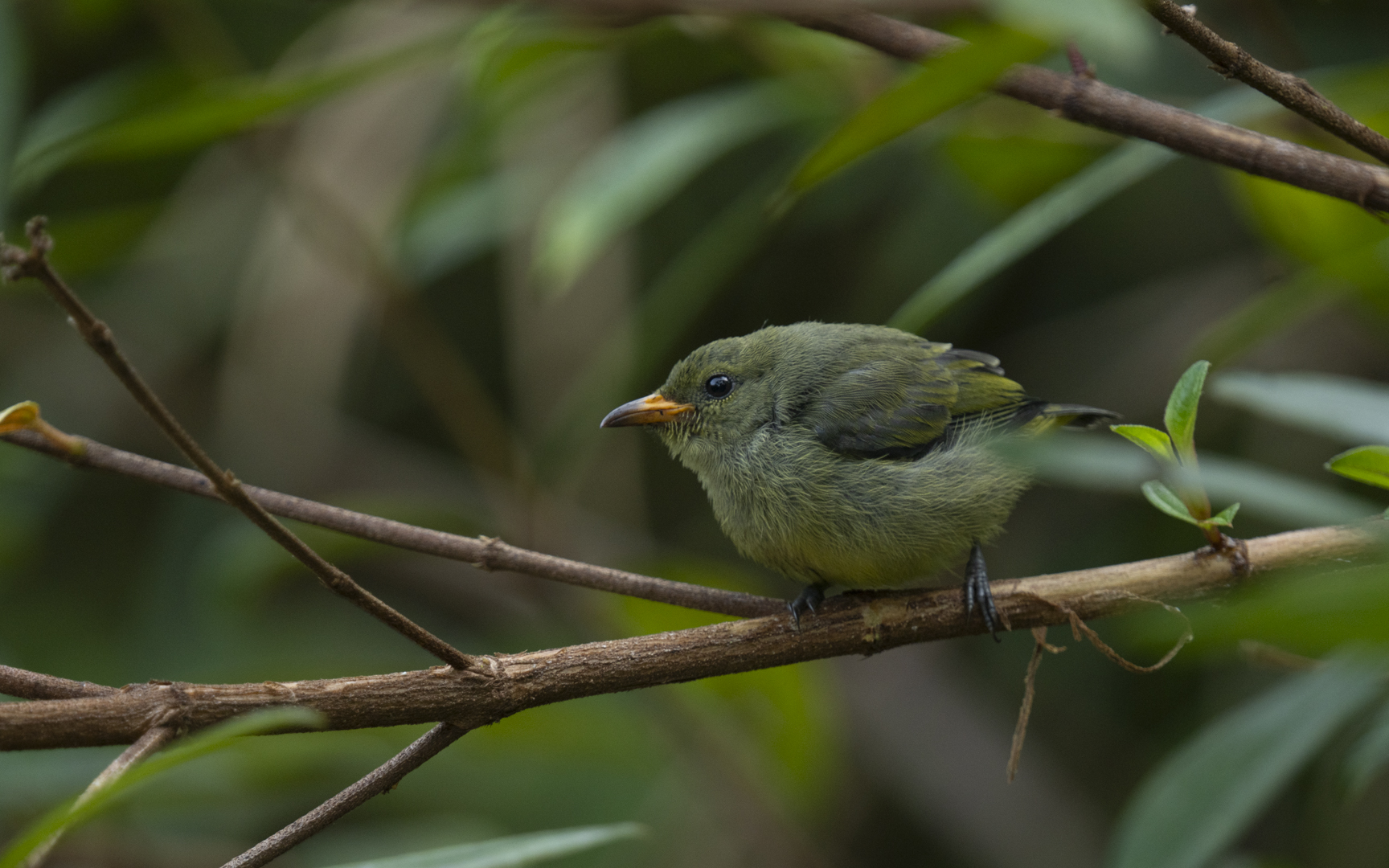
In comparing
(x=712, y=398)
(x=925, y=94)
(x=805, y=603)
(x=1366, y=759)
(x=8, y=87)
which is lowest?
(x=1366, y=759)

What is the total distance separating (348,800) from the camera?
140 cm

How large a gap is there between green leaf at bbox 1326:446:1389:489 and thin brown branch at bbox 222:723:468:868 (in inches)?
48.9

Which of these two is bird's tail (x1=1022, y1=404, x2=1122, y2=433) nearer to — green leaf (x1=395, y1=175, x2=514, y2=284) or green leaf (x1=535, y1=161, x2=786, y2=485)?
green leaf (x1=535, y1=161, x2=786, y2=485)

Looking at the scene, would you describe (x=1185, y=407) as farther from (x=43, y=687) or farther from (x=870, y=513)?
(x=43, y=687)

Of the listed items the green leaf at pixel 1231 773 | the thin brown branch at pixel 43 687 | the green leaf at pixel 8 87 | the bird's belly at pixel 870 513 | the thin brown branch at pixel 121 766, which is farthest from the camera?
the green leaf at pixel 8 87

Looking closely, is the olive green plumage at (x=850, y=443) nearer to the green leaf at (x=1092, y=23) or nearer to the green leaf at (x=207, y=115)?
the green leaf at (x=207, y=115)

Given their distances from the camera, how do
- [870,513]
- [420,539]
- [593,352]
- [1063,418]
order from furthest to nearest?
1. [593,352]
2. [1063,418]
3. [870,513]
4. [420,539]

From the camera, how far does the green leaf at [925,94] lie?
1.72 m

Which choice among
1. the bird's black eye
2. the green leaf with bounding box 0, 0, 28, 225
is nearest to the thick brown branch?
the bird's black eye

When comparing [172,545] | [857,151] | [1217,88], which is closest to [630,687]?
[857,151]

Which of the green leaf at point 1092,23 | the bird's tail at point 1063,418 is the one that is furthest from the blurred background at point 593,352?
the green leaf at point 1092,23

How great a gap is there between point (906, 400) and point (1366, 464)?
4.05 feet

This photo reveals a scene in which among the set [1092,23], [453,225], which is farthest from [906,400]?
[453,225]

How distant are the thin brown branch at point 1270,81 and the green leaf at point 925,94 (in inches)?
11.0
